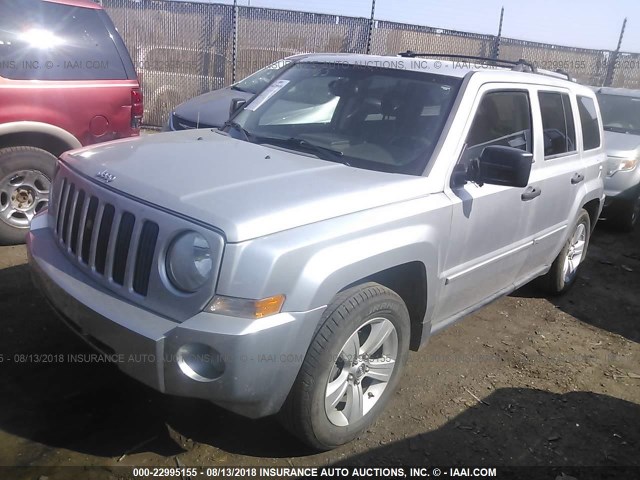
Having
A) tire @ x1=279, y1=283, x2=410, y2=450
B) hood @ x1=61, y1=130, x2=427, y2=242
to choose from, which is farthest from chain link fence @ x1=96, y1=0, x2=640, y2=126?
tire @ x1=279, y1=283, x2=410, y2=450

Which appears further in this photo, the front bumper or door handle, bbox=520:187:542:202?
door handle, bbox=520:187:542:202

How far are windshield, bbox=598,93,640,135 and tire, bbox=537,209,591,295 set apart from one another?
392 cm

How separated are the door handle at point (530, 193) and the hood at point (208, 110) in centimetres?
434

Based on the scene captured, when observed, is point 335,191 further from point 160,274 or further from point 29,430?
point 29,430

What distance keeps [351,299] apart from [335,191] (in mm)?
531

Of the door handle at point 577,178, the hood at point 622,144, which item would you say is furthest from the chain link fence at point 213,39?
the door handle at point 577,178

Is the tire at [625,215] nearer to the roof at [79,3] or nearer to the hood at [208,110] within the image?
the hood at [208,110]

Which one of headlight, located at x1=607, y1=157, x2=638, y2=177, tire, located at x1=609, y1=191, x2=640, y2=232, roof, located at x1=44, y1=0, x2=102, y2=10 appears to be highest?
roof, located at x1=44, y1=0, x2=102, y2=10

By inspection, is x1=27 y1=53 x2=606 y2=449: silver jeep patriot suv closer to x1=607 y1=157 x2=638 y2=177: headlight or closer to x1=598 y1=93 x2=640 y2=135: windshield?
x1=607 y1=157 x2=638 y2=177: headlight

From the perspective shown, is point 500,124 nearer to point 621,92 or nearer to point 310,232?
point 310,232

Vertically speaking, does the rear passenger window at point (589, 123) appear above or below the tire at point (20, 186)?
above

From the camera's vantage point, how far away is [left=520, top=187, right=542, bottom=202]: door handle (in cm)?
388

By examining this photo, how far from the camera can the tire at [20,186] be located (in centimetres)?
489

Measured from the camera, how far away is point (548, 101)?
435cm
